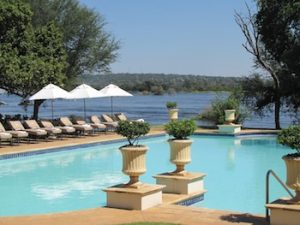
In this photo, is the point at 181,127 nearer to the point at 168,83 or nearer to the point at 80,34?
the point at 80,34

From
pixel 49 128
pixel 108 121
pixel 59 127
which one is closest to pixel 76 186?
pixel 49 128

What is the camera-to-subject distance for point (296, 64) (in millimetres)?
23969

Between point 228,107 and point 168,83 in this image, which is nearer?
point 228,107

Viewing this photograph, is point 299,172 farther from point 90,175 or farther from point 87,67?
point 87,67

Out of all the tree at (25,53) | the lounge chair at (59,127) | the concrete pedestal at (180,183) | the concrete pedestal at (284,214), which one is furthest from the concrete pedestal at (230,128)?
the concrete pedestal at (284,214)

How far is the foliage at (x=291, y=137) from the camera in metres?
7.41

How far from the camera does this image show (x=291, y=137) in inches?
293

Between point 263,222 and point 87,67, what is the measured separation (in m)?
24.6

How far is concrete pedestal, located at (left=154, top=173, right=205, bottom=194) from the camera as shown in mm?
10047

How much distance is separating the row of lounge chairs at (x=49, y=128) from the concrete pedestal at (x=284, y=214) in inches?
498

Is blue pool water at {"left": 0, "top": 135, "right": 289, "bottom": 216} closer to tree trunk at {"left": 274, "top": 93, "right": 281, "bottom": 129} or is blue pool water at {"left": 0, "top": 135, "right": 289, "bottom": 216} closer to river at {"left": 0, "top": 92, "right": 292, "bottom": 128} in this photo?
tree trunk at {"left": 274, "top": 93, "right": 281, "bottom": 129}

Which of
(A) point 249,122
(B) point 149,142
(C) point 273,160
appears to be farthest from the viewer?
(A) point 249,122

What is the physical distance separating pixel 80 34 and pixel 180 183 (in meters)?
22.6

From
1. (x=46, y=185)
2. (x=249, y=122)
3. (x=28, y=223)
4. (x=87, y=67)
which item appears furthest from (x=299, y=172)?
(x=87, y=67)
